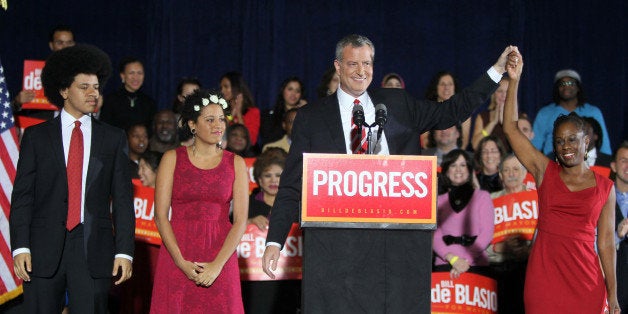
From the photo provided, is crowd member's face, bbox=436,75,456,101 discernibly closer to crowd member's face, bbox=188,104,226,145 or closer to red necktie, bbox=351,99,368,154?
crowd member's face, bbox=188,104,226,145

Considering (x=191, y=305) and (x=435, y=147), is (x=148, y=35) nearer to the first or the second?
(x=435, y=147)

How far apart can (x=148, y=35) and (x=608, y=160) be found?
491cm

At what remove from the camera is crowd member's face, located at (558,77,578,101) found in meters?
8.22

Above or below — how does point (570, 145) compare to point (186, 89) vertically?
below

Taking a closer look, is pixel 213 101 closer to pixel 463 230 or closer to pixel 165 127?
pixel 463 230

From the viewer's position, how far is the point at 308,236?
11.9ft

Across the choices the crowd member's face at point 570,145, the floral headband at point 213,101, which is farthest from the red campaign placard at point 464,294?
the floral headband at point 213,101

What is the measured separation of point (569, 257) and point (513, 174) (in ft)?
6.83

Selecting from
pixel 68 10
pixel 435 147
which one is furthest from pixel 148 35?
pixel 435 147

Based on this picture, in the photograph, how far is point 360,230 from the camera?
3619 mm

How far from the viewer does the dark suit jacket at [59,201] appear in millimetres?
4324

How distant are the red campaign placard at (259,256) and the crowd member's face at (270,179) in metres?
0.45

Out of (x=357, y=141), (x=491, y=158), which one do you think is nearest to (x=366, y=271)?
(x=357, y=141)

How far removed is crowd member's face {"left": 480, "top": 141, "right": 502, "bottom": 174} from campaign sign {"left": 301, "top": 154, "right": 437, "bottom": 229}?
12.3 feet
